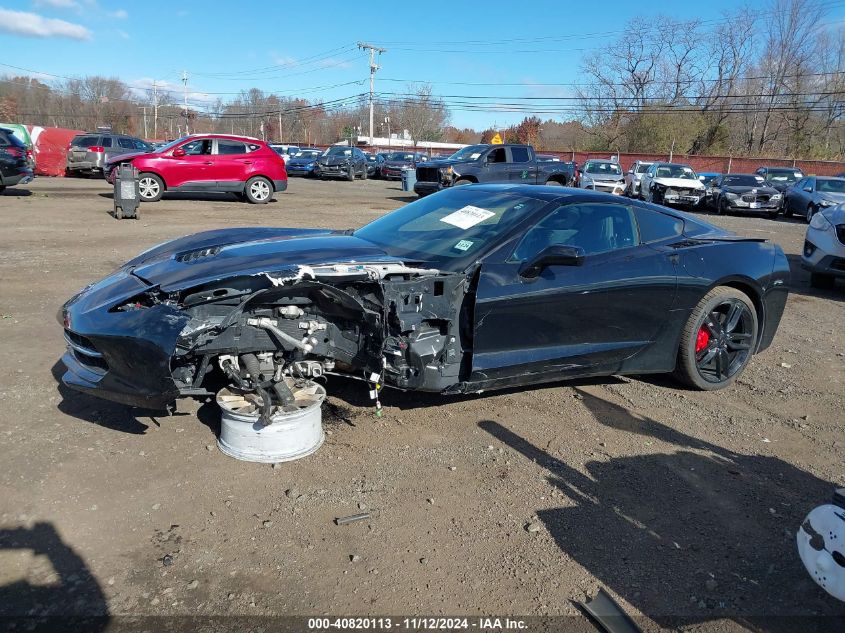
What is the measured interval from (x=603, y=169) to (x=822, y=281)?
15.1 meters

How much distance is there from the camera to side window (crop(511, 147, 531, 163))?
1852 centimetres

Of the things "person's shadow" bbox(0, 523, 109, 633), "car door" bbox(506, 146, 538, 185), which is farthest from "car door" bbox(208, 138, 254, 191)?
"person's shadow" bbox(0, 523, 109, 633)

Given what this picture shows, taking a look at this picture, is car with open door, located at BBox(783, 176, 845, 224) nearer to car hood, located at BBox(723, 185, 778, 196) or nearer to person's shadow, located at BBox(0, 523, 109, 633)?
car hood, located at BBox(723, 185, 778, 196)

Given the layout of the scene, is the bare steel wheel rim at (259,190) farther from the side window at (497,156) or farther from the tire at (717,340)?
the tire at (717,340)

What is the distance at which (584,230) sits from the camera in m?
4.42

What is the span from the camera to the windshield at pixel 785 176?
24172mm

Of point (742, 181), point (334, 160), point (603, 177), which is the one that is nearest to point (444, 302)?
point (603, 177)

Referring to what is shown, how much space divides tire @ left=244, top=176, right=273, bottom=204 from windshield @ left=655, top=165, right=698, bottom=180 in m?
13.2

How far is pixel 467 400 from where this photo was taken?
452cm

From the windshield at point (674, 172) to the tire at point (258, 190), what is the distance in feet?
43.4

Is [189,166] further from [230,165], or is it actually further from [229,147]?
[229,147]

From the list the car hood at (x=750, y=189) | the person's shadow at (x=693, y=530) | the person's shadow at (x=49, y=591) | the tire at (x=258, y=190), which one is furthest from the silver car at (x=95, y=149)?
the person's shadow at (x=693, y=530)

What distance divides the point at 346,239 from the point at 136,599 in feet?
8.52

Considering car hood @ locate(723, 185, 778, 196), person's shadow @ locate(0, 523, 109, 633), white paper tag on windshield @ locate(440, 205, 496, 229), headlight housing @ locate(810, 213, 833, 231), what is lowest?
person's shadow @ locate(0, 523, 109, 633)
